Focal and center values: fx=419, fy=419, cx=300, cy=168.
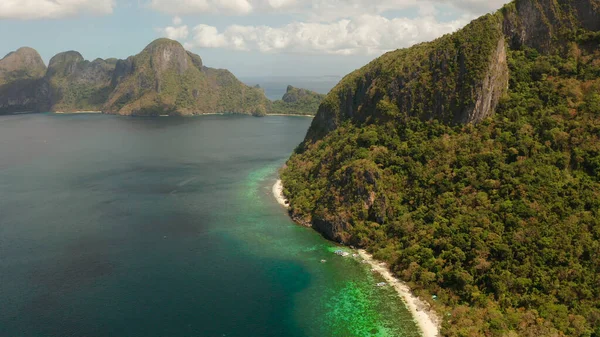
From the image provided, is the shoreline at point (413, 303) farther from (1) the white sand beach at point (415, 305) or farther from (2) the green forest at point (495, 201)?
(2) the green forest at point (495, 201)

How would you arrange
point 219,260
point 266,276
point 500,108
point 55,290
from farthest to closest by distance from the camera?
point 500,108
point 219,260
point 266,276
point 55,290

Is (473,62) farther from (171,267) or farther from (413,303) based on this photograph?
(171,267)

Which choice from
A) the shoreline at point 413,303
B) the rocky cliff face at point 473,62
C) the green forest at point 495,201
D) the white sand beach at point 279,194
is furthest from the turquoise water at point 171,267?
the rocky cliff face at point 473,62

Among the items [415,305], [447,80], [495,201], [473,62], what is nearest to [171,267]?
[415,305]

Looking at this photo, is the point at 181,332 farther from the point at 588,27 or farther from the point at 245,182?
the point at 588,27

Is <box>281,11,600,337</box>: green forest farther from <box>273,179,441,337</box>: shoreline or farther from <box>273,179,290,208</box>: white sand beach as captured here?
<box>273,179,290,208</box>: white sand beach

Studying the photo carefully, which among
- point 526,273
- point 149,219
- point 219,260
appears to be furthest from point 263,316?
point 149,219

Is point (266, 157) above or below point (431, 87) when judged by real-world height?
below
